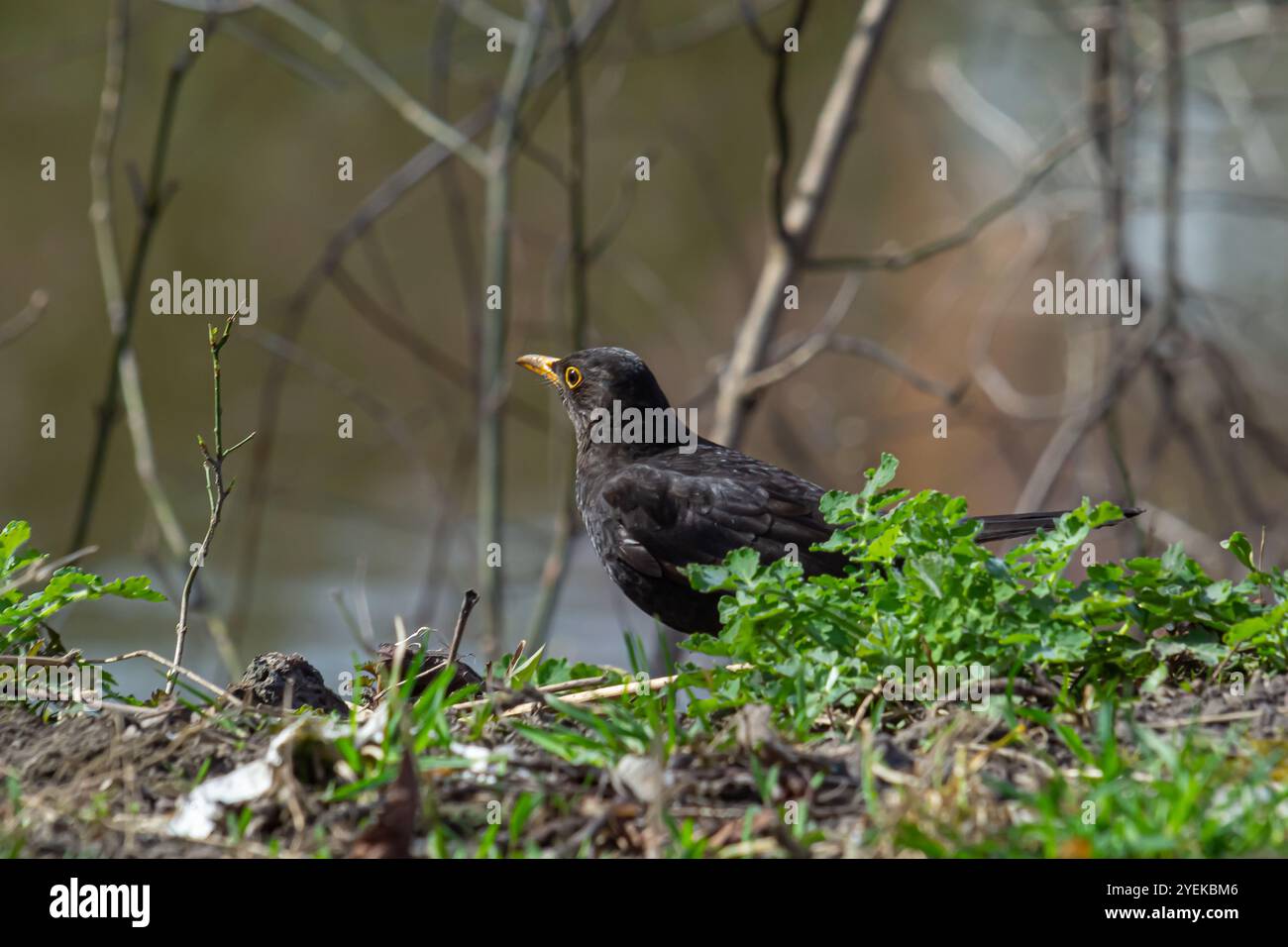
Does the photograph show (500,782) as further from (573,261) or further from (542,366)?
(573,261)

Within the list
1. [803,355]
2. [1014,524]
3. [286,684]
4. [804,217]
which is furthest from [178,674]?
[804,217]

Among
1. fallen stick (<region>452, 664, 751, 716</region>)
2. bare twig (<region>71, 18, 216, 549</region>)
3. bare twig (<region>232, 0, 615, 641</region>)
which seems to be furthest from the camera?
bare twig (<region>232, 0, 615, 641</region>)

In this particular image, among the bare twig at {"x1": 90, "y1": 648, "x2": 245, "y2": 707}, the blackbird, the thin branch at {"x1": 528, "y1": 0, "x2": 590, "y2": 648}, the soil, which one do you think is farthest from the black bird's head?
the soil

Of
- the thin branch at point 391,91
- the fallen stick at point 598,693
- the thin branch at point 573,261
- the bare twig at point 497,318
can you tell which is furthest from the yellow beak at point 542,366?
the fallen stick at point 598,693

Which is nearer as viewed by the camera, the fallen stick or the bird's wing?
the fallen stick

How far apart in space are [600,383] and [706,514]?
944mm

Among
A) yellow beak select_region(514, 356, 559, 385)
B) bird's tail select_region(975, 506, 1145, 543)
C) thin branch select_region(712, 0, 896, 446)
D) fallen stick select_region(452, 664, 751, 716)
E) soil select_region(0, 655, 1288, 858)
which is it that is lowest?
soil select_region(0, 655, 1288, 858)

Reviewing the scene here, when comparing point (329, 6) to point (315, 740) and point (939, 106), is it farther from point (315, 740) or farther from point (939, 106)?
point (315, 740)

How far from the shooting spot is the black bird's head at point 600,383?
17.9 ft

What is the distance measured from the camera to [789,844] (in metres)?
2.26

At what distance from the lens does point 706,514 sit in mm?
4828

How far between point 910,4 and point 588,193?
222 inches

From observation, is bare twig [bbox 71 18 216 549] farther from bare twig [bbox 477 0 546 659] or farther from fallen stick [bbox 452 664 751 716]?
fallen stick [bbox 452 664 751 716]

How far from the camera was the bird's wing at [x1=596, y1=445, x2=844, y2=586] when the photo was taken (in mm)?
4703
